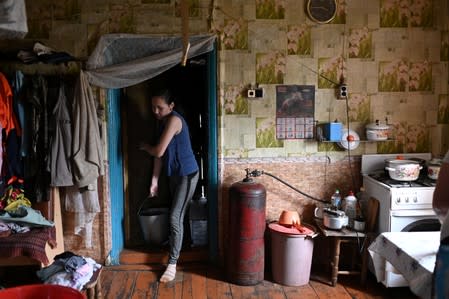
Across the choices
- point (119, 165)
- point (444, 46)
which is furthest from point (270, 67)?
point (119, 165)

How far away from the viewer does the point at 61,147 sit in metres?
3.15

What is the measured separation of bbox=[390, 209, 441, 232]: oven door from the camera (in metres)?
3.06

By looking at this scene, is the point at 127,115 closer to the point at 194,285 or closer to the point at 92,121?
the point at 92,121

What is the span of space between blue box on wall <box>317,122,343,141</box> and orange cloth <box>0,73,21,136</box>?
91.2 inches

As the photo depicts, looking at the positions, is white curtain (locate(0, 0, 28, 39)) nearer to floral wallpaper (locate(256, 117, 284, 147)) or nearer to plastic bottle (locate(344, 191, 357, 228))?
floral wallpaper (locate(256, 117, 284, 147))

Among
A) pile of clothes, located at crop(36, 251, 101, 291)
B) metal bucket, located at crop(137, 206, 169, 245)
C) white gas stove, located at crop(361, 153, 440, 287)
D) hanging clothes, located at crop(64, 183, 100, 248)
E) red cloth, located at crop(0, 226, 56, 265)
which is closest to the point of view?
A: pile of clothes, located at crop(36, 251, 101, 291)

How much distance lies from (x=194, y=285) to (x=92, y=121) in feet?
4.81

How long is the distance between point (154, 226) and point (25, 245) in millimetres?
1449

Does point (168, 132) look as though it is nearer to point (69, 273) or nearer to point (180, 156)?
point (180, 156)

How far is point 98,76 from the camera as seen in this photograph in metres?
3.34

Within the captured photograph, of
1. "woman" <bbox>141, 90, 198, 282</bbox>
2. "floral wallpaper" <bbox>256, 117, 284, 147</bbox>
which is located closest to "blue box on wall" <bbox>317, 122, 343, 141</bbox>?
"floral wallpaper" <bbox>256, 117, 284, 147</bbox>

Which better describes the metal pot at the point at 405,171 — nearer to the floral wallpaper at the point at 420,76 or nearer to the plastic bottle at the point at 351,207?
the plastic bottle at the point at 351,207

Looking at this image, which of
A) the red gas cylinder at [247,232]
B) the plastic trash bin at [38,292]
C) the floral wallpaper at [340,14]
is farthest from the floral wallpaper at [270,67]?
the plastic trash bin at [38,292]

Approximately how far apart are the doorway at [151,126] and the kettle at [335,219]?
1.32 meters
